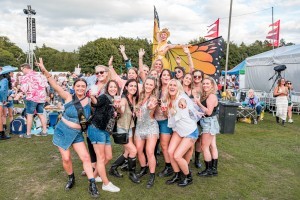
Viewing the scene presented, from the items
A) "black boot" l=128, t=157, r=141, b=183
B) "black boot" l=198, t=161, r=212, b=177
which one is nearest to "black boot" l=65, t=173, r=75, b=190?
"black boot" l=128, t=157, r=141, b=183

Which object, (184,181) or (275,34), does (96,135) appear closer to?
(184,181)

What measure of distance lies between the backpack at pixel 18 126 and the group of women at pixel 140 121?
371 centimetres

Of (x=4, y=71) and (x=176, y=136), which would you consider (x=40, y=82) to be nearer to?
(x=4, y=71)

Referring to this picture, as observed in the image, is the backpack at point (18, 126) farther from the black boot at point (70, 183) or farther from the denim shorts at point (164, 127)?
the denim shorts at point (164, 127)

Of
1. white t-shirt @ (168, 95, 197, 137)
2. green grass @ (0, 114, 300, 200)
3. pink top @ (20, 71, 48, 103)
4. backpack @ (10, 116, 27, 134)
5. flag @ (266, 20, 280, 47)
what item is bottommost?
green grass @ (0, 114, 300, 200)

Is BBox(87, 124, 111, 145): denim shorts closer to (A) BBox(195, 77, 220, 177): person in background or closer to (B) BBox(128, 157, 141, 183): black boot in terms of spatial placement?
(B) BBox(128, 157, 141, 183): black boot

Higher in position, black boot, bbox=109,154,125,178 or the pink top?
the pink top

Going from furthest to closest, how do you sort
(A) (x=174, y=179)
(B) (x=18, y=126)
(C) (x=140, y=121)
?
(B) (x=18, y=126), (A) (x=174, y=179), (C) (x=140, y=121)

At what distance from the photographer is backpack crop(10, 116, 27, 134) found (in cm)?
707

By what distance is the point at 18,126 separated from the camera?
7082mm

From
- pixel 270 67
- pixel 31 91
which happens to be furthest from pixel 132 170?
pixel 270 67

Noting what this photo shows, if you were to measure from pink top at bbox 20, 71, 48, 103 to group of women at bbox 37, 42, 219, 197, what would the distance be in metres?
3.07

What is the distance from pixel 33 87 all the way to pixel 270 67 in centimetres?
1252

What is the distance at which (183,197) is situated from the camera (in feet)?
12.4
